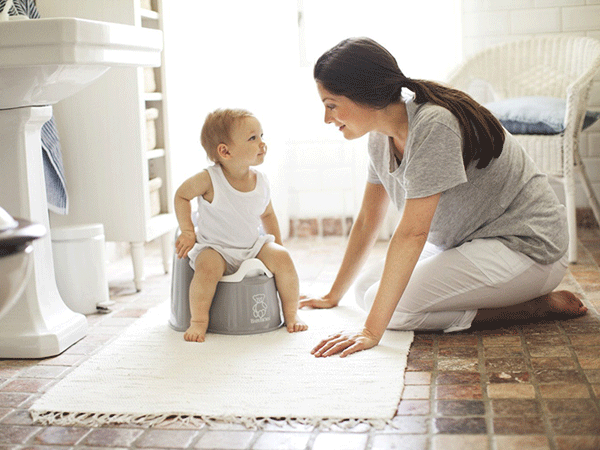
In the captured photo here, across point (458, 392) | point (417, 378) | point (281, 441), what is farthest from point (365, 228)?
point (281, 441)

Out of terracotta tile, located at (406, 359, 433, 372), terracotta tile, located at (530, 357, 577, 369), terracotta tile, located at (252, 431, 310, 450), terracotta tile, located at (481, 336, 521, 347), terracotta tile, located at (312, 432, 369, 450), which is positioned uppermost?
terracotta tile, located at (481, 336, 521, 347)

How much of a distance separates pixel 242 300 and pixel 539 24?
2.18 m

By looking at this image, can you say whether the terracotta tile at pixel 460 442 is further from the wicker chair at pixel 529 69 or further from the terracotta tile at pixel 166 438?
the wicker chair at pixel 529 69

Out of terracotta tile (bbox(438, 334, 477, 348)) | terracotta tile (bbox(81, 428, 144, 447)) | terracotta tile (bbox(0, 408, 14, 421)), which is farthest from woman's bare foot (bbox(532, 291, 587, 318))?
terracotta tile (bbox(0, 408, 14, 421))

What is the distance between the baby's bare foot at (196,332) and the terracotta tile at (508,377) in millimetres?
797

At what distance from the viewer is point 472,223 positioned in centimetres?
215

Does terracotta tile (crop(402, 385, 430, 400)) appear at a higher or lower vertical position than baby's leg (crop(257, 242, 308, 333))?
lower

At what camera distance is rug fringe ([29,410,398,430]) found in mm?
1582

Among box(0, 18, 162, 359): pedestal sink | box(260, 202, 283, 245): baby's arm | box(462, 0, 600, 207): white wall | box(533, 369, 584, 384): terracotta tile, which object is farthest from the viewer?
box(462, 0, 600, 207): white wall

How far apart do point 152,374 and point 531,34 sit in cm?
253

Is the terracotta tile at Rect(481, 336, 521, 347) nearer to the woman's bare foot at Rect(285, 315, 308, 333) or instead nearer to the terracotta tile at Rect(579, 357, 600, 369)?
the terracotta tile at Rect(579, 357, 600, 369)

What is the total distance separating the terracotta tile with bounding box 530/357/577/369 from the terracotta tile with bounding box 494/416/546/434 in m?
0.31

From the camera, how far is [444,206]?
6.98 feet

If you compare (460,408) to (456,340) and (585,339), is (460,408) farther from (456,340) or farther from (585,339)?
(585,339)
